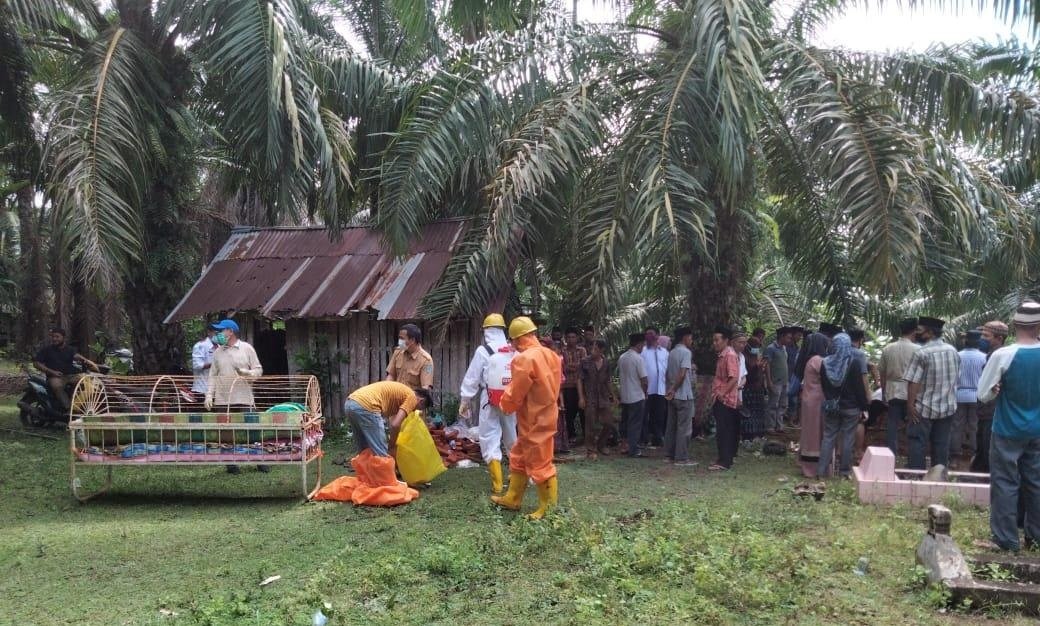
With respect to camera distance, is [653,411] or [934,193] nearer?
[934,193]

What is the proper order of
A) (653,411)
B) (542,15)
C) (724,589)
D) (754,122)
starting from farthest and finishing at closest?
(653,411) → (542,15) → (754,122) → (724,589)

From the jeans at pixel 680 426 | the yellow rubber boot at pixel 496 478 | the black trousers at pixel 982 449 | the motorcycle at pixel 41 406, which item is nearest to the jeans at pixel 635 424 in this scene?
the jeans at pixel 680 426

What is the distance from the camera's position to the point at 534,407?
6.51 m

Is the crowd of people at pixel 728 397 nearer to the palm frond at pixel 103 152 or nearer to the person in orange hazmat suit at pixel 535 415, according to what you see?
the person in orange hazmat suit at pixel 535 415

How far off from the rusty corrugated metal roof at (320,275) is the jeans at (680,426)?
350cm

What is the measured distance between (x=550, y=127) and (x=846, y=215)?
337cm

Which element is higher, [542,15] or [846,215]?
[542,15]

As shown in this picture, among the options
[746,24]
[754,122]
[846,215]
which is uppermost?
[746,24]

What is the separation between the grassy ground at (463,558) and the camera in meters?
4.57

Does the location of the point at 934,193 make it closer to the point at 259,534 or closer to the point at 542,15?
the point at 542,15

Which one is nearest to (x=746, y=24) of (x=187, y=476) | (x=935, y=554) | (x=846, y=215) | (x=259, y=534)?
(x=846, y=215)

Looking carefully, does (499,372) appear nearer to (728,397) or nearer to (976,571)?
(728,397)

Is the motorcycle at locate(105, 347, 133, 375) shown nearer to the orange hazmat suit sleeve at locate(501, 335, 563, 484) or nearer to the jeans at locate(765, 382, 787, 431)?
the orange hazmat suit sleeve at locate(501, 335, 563, 484)

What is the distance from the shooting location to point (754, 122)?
8.09m
